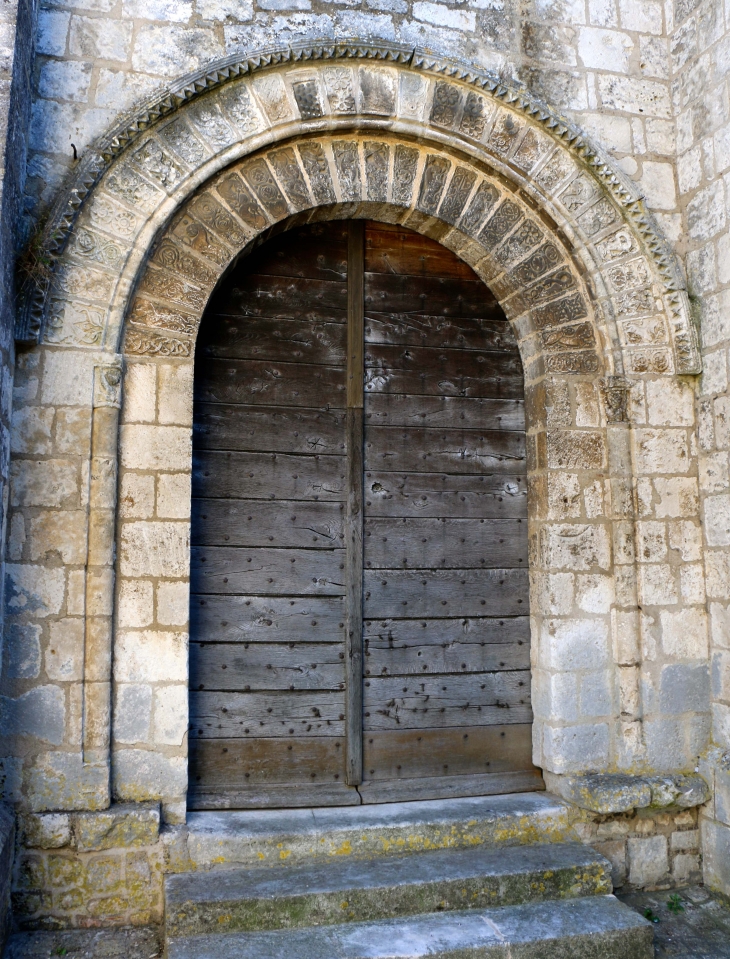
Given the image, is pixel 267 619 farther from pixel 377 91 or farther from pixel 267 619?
pixel 377 91

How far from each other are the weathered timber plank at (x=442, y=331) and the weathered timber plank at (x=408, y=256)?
24 cm

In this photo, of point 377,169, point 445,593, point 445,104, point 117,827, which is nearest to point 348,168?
point 377,169

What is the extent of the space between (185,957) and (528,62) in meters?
4.28

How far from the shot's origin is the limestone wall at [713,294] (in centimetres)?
371

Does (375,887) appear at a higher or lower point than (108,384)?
lower

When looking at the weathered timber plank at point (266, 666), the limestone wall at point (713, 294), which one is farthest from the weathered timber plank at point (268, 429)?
the limestone wall at point (713, 294)

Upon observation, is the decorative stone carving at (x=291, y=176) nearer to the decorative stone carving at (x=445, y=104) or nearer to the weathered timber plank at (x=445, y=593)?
the decorative stone carving at (x=445, y=104)

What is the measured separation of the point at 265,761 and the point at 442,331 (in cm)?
235

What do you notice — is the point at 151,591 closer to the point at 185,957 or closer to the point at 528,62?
the point at 185,957

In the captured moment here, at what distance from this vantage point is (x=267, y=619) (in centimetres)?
374

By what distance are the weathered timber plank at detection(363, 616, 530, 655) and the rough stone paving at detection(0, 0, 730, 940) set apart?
15 centimetres

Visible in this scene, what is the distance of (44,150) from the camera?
11.1ft

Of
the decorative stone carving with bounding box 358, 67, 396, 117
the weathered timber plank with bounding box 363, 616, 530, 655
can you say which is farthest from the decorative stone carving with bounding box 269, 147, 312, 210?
the weathered timber plank with bounding box 363, 616, 530, 655

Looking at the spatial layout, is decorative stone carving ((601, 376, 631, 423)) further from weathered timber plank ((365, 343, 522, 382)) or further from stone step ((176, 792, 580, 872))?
stone step ((176, 792, 580, 872))
